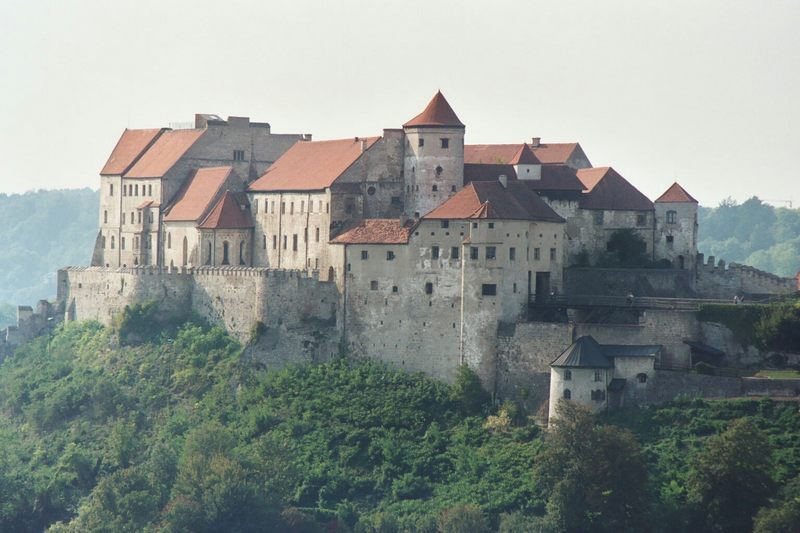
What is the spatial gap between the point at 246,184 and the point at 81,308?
35.9 feet

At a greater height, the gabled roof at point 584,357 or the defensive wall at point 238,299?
the defensive wall at point 238,299

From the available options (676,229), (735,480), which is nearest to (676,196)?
(676,229)

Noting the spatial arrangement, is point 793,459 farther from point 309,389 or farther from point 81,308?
point 81,308

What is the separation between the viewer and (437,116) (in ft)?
326

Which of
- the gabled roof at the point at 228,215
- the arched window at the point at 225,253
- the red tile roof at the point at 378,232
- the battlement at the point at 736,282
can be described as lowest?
the battlement at the point at 736,282

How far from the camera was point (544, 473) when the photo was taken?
86.8 m

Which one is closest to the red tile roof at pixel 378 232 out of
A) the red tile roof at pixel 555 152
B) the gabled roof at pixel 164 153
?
the red tile roof at pixel 555 152

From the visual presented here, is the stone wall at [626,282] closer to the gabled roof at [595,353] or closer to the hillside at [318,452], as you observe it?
the gabled roof at [595,353]

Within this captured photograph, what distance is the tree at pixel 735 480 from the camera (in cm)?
8344

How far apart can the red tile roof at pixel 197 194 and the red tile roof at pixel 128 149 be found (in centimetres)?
631

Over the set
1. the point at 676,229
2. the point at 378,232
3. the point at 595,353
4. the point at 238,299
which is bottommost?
the point at 595,353

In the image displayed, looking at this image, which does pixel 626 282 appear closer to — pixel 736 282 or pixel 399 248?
pixel 736 282

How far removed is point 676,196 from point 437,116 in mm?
12108

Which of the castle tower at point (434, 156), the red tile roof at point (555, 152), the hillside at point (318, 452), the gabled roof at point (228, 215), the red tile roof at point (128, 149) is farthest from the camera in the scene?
the red tile roof at point (128, 149)
